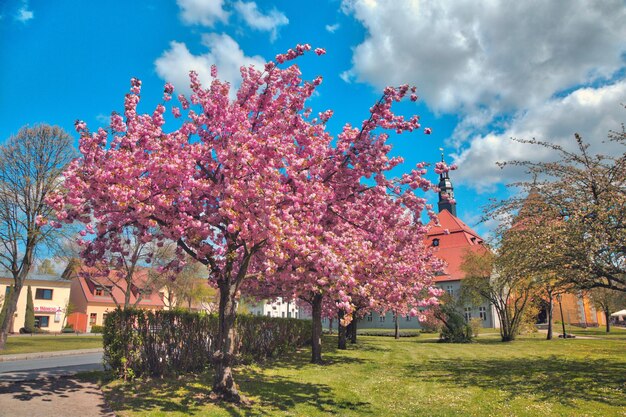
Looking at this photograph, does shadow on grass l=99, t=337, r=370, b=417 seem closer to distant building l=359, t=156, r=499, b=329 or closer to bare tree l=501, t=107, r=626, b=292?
bare tree l=501, t=107, r=626, b=292

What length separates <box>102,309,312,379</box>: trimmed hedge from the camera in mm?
11289

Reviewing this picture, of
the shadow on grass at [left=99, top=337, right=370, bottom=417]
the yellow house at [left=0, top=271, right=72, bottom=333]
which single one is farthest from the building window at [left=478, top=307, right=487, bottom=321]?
the yellow house at [left=0, top=271, right=72, bottom=333]

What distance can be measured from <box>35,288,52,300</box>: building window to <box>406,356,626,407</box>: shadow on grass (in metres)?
54.8

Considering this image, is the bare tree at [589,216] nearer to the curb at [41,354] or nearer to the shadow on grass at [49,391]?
the shadow on grass at [49,391]

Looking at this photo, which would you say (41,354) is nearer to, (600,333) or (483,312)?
(483,312)

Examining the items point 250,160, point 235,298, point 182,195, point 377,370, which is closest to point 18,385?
point 235,298

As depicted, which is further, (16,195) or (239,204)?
(16,195)

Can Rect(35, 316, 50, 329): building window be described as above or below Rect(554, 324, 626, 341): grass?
above

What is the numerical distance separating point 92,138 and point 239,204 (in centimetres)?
373

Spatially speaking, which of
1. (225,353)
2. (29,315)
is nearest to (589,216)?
(225,353)

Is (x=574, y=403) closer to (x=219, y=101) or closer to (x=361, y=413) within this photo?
(x=361, y=413)

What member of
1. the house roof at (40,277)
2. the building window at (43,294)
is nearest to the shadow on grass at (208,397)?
the house roof at (40,277)

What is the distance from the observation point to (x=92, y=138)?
30.7 feet

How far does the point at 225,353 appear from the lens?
1051 cm
